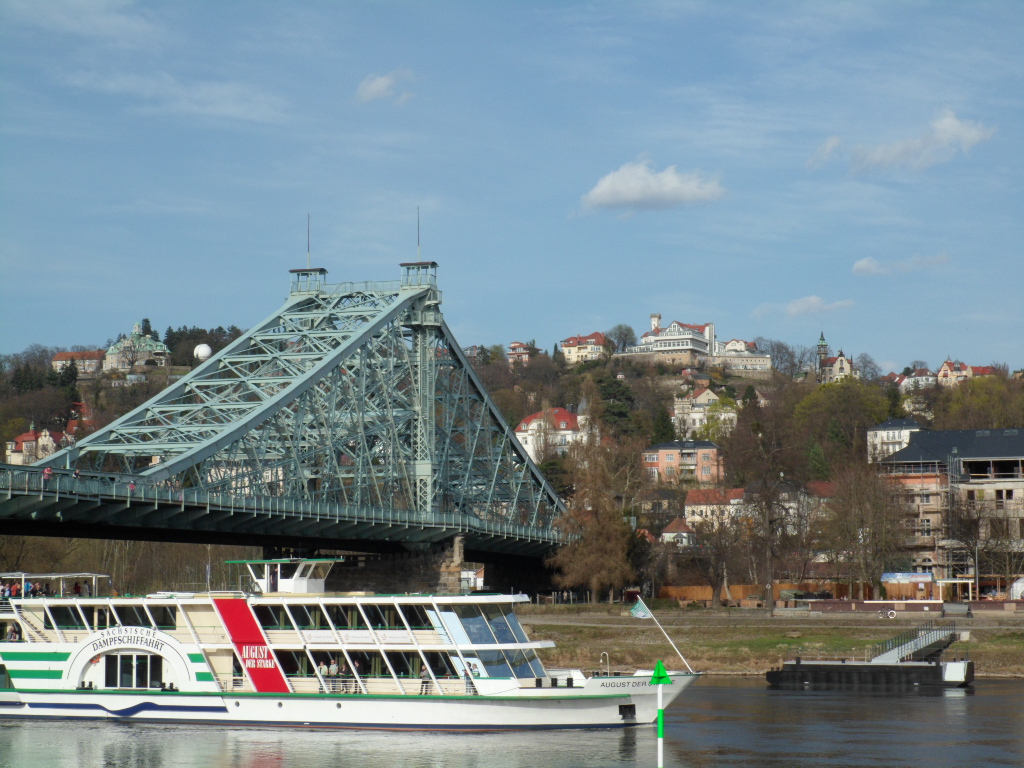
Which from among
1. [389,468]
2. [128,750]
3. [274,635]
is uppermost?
[389,468]

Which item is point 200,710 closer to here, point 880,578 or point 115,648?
point 115,648

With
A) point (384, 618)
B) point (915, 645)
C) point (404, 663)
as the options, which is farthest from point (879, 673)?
point (384, 618)

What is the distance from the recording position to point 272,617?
131 feet

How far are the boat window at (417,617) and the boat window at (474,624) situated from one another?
32.3 inches

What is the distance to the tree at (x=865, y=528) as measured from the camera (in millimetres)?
81312

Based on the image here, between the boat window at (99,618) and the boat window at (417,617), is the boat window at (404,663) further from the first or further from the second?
the boat window at (99,618)

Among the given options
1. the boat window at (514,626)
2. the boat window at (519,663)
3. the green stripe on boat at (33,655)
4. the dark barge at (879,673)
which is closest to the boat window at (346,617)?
the boat window at (514,626)

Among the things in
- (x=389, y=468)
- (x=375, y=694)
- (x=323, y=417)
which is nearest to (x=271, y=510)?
(x=323, y=417)

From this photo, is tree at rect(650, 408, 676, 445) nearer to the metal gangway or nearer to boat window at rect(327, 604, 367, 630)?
the metal gangway

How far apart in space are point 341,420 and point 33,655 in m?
41.8

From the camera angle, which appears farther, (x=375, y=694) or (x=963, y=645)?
(x=963, y=645)

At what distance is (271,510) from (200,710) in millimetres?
25000

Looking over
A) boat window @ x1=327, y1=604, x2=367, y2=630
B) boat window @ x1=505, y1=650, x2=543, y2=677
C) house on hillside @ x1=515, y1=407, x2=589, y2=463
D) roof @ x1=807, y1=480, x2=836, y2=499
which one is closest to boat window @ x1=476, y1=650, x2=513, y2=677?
boat window @ x1=505, y1=650, x2=543, y2=677

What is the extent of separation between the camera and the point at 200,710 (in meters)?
40.1
